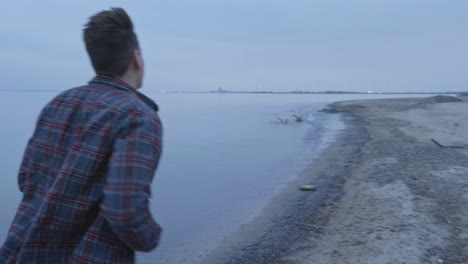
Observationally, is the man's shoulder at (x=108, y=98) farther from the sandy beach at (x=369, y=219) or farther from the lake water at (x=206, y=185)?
the lake water at (x=206, y=185)

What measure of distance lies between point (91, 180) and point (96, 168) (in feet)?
0.18

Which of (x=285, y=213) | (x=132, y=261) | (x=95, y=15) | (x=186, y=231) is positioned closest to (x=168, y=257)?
(x=186, y=231)

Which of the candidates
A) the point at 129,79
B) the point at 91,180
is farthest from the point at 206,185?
the point at 91,180

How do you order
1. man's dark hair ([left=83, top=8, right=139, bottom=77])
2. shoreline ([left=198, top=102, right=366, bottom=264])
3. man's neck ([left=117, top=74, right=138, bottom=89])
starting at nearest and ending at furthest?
1. man's dark hair ([left=83, top=8, right=139, bottom=77])
2. man's neck ([left=117, top=74, right=138, bottom=89])
3. shoreline ([left=198, top=102, right=366, bottom=264])

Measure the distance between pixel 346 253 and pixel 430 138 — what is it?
41.1 ft

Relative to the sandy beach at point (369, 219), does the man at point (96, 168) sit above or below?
above

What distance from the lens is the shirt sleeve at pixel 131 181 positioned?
1433 mm

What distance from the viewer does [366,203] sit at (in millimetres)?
7531

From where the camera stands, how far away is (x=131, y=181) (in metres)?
1.45

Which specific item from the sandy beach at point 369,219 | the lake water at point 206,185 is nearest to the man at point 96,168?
the sandy beach at point 369,219

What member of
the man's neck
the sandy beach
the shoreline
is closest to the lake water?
the shoreline

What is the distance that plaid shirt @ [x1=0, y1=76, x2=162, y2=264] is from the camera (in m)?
1.45

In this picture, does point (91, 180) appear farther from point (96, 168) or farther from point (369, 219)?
point (369, 219)

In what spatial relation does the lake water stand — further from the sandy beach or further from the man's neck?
the man's neck
